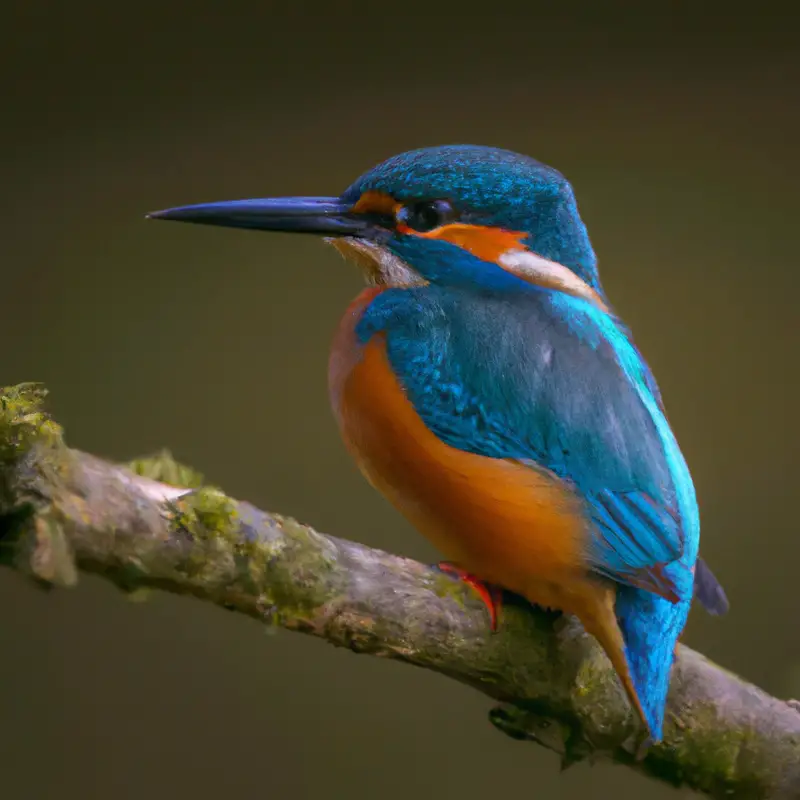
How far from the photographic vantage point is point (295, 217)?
3.77 feet

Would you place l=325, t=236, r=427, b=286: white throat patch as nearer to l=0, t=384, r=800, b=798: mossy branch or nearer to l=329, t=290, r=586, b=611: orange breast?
l=329, t=290, r=586, b=611: orange breast

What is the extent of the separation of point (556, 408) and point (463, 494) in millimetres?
126

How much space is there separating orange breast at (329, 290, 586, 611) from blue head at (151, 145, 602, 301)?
0.12 meters

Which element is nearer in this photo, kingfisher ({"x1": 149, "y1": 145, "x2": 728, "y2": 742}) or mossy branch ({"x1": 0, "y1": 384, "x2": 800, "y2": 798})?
mossy branch ({"x1": 0, "y1": 384, "x2": 800, "y2": 798})

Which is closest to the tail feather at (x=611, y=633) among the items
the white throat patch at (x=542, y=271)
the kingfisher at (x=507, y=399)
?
the kingfisher at (x=507, y=399)

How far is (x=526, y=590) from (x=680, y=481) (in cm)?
20

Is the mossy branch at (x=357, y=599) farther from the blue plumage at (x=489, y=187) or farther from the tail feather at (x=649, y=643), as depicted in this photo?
the blue plumage at (x=489, y=187)

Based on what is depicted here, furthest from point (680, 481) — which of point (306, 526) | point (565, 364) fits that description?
point (306, 526)

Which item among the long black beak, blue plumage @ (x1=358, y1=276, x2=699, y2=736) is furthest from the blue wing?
the long black beak

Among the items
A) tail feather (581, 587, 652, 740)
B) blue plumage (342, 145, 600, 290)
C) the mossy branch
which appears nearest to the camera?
the mossy branch

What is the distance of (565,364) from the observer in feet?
3.39

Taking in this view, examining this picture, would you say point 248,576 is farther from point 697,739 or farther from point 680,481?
point 697,739

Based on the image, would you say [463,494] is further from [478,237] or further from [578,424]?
[478,237]

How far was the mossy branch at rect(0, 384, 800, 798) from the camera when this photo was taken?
75 cm
